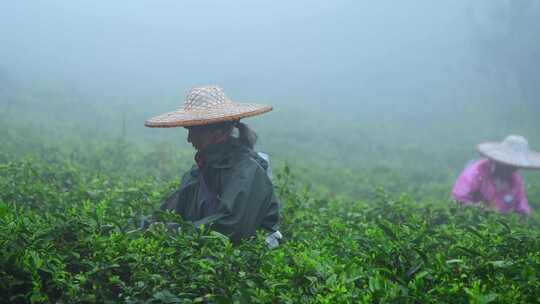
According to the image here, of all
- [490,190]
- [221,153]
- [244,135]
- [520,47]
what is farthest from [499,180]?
[520,47]

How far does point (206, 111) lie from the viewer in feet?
10.8

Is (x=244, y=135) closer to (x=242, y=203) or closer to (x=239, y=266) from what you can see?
(x=242, y=203)

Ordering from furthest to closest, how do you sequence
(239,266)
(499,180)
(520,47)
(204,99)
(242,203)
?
(520,47) < (499,180) < (204,99) < (242,203) < (239,266)

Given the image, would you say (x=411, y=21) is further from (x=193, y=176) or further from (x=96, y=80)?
(x=193, y=176)

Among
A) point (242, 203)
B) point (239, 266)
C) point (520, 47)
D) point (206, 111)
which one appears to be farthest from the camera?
point (520, 47)

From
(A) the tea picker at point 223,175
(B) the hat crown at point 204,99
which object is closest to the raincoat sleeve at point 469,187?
(A) the tea picker at point 223,175

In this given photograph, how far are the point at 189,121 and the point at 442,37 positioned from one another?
29.4 metres

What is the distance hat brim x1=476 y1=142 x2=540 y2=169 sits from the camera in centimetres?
566

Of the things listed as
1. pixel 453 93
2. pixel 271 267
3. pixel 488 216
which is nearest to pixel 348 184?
pixel 488 216

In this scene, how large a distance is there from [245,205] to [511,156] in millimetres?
4048

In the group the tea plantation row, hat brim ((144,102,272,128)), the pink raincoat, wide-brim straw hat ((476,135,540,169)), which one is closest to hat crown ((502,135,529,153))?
Answer: wide-brim straw hat ((476,135,540,169))

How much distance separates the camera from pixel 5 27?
88.3 ft

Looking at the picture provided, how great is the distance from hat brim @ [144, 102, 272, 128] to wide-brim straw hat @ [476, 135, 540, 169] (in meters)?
3.60

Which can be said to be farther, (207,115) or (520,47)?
(520,47)
